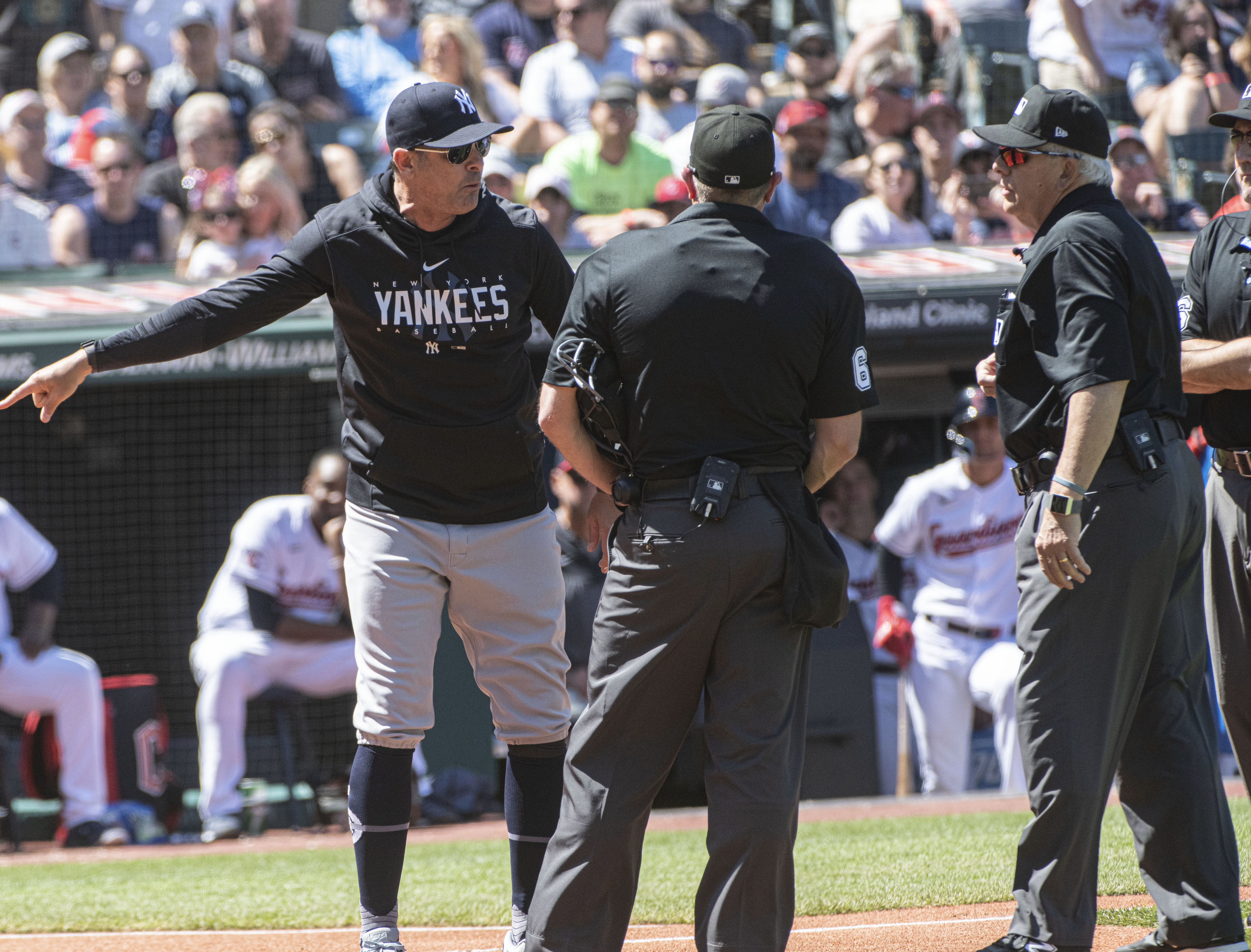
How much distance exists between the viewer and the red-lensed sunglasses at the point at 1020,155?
3119 millimetres

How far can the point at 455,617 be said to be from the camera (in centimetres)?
349

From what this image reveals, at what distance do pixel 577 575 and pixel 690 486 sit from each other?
425cm

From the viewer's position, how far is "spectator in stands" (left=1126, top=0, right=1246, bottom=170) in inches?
354

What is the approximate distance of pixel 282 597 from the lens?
724 centimetres

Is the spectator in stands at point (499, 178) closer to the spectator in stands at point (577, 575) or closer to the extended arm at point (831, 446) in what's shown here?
the spectator in stands at point (577, 575)

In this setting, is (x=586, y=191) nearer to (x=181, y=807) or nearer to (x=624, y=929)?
(x=181, y=807)

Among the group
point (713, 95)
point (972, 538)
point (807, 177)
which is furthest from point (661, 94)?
point (972, 538)

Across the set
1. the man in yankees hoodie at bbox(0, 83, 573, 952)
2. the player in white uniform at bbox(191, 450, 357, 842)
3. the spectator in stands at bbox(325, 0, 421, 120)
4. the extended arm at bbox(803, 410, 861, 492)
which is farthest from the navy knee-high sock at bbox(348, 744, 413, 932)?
the spectator in stands at bbox(325, 0, 421, 120)

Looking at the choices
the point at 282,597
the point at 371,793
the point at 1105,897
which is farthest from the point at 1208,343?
the point at 282,597

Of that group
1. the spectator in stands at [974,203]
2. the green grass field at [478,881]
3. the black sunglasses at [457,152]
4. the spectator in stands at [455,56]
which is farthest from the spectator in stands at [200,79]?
the black sunglasses at [457,152]

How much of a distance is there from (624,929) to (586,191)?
635 centimetres

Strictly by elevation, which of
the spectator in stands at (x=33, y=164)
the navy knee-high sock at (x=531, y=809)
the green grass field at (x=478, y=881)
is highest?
the spectator in stands at (x=33, y=164)

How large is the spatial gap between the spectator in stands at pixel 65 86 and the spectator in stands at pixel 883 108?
16.5 ft

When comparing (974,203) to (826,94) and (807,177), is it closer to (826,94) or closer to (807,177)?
(807,177)
